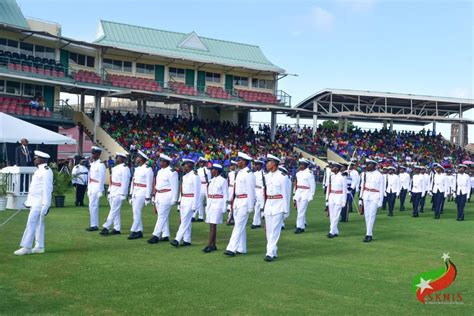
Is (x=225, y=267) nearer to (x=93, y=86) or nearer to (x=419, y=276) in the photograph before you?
(x=419, y=276)

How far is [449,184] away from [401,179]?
1966mm

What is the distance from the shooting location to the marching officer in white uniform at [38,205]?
1016cm

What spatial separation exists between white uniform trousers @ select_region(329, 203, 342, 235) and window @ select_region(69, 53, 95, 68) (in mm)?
27017

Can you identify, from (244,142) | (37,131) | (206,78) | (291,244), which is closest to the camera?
(291,244)

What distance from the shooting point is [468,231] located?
1602cm

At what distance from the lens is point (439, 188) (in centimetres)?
2048

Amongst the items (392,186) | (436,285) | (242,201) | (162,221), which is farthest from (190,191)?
(392,186)

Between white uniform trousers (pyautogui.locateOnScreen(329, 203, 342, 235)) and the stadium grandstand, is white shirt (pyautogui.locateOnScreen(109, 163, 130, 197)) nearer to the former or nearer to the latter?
white uniform trousers (pyautogui.locateOnScreen(329, 203, 342, 235))

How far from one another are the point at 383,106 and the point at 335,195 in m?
38.5

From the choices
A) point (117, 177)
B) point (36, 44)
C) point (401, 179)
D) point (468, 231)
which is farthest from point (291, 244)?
point (36, 44)

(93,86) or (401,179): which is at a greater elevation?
(93,86)

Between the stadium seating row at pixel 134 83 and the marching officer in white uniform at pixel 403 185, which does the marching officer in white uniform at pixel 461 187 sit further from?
the stadium seating row at pixel 134 83

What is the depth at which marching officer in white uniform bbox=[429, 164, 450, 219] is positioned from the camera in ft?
65.3

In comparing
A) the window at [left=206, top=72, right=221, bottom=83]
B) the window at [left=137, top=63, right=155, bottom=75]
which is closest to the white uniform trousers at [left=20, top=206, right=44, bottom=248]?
the window at [left=137, top=63, right=155, bottom=75]
